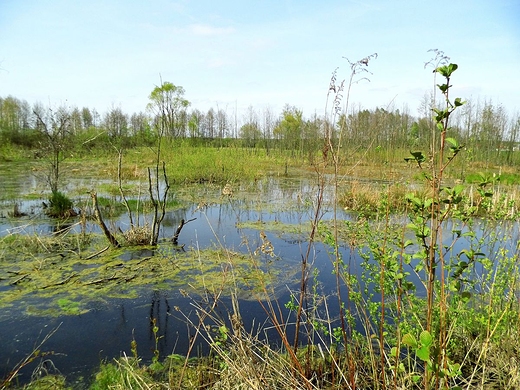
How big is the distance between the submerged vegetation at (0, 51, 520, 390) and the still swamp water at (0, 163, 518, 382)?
0.03 m

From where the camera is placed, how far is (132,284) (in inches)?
162

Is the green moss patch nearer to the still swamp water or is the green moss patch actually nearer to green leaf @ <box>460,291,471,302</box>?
the still swamp water

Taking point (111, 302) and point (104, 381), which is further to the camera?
point (111, 302)

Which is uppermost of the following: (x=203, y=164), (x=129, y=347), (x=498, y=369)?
(x=203, y=164)

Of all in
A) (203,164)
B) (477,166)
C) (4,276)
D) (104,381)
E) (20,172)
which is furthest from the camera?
(477,166)

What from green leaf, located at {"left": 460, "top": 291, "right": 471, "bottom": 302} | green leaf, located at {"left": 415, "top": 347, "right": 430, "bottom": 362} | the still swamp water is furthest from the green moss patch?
green leaf, located at {"left": 415, "top": 347, "right": 430, "bottom": 362}

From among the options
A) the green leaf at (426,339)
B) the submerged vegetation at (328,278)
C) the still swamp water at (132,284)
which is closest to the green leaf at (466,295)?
the submerged vegetation at (328,278)

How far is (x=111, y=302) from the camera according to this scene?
369 cm

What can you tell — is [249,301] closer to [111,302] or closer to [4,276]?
[111,302]

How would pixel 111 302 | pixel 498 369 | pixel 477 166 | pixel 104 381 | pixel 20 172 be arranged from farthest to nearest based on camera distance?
1. pixel 477 166
2. pixel 20 172
3. pixel 111 302
4. pixel 104 381
5. pixel 498 369

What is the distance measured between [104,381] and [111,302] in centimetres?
139

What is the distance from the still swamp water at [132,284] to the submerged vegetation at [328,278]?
0.03m

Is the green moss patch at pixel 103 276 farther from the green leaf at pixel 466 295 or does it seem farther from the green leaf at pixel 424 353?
the green leaf at pixel 424 353

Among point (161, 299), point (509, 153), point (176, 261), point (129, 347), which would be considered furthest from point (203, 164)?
point (509, 153)
